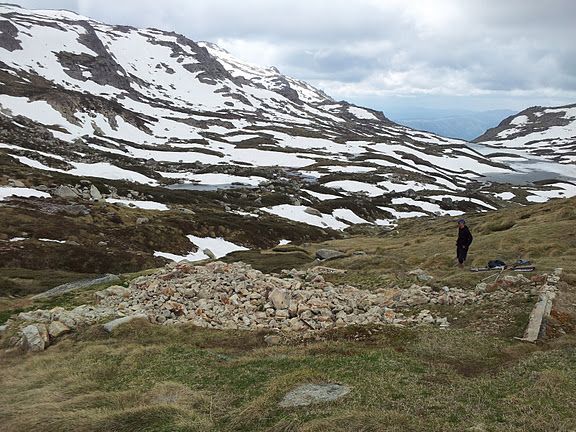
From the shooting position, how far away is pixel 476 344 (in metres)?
17.9

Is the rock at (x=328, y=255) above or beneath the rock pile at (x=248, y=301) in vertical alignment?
beneath

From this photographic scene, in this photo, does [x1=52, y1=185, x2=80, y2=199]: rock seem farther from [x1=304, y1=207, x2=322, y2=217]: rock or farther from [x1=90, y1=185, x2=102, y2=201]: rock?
[x1=304, y1=207, x2=322, y2=217]: rock

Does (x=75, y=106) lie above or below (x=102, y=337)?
above

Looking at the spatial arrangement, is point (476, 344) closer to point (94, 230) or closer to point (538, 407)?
point (538, 407)

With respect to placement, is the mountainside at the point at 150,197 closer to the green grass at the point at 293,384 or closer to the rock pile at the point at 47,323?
the rock pile at the point at 47,323

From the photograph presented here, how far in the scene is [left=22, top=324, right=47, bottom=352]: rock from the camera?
23562 mm

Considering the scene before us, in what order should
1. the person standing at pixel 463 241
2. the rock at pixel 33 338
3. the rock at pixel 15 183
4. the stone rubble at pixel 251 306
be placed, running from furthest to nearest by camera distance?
the rock at pixel 15 183
the person standing at pixel 463 241
the rock at pixel 33 338
the stone rubble at pixel 251 306

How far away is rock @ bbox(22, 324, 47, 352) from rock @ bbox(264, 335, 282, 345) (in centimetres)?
1179

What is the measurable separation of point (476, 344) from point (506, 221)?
143ft

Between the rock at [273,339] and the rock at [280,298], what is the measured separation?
3656mm

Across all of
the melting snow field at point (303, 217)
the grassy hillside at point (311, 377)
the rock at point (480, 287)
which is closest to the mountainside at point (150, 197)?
the melting snow field at point (303, 217)

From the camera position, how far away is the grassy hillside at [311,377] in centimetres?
1222

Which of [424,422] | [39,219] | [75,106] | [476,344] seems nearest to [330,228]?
[39,219]

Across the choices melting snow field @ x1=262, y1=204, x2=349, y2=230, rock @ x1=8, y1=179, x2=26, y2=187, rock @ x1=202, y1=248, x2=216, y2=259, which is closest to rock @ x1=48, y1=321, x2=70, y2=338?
rock @ x1=202, y1=248, x2=216, y2=259
